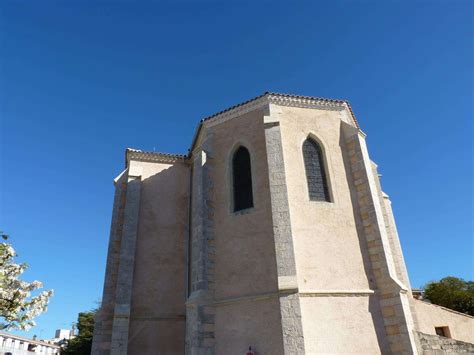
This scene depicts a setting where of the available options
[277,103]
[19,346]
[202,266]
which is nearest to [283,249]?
[202,266]

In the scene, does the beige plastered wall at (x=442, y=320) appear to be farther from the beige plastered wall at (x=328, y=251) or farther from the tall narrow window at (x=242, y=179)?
the tall narrow window at (x=242, y=179)

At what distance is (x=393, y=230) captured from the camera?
48.0 ft

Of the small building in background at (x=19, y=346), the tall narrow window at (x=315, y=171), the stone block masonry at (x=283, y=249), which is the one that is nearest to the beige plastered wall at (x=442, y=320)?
the tall narrow window at (x=315, y=171)

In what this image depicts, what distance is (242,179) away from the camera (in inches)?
474

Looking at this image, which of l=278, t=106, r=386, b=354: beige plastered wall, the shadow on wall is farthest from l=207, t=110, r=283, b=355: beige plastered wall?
the shadow on wall

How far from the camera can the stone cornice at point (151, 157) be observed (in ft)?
51.0

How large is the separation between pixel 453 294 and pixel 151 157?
2369 cm

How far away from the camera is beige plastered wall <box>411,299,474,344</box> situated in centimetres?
1233

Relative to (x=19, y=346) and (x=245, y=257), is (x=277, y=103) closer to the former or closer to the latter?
(x=245, y=257)

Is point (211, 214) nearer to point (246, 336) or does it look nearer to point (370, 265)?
point (246, 336)

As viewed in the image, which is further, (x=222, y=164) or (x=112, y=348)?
(x=222, y=164)

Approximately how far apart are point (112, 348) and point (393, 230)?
1147cm

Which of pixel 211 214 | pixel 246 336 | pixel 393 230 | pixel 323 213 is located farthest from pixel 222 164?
pixel 393 230

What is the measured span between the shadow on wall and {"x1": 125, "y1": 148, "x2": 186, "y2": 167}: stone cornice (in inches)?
290
